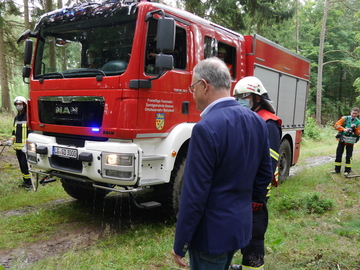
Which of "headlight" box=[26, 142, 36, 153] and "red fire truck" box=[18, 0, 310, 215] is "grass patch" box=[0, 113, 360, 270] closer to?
"red fire truck" box=[18, 0, 310, 215]

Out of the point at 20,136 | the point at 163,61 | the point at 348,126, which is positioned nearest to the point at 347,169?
the point at 348,126

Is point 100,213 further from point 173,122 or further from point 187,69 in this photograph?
point 187,69

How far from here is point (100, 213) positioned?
551 centimetres

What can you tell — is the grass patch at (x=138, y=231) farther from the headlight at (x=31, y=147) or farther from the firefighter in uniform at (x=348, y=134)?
the firefighter in uniform at (x=348, y=134)

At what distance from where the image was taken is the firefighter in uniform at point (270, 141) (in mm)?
2754

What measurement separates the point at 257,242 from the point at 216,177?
1.25 metres

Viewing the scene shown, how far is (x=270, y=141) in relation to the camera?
116 inches

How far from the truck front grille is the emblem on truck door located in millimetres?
719

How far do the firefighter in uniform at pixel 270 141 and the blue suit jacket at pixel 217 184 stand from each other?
76 cm

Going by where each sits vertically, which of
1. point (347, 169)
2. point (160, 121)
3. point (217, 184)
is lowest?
point (347, 169)

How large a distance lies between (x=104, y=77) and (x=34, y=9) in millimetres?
10196

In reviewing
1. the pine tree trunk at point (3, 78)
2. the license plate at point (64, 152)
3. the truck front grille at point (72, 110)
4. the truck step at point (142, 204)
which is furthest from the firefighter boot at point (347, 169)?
the pine tree trunk at point (3, 78)

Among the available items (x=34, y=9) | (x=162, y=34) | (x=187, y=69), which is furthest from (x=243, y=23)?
(x=162, y=34)

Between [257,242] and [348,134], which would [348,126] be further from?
[257,242]
